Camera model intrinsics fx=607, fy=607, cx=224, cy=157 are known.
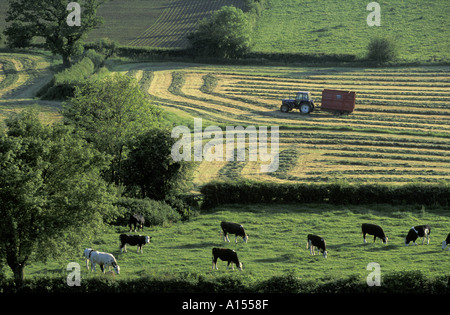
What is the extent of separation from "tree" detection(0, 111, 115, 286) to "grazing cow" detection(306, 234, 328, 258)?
34.5ft

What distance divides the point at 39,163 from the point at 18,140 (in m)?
1.31

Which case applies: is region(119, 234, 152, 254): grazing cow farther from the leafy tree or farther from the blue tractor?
the blue tractor

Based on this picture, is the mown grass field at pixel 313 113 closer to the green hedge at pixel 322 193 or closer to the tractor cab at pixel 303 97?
the tractor cab at pixel 303 97

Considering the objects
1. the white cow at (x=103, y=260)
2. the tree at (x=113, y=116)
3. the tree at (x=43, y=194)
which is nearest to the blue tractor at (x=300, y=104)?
the tree at (x=113, y=116)

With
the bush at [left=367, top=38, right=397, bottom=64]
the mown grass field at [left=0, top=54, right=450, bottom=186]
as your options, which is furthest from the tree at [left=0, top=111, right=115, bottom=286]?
the bush at [left=367, top=38, right=397, bottom=64]

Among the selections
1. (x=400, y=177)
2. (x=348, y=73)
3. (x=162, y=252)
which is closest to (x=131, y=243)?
(x=162, y=252)

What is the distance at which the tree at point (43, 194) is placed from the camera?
2556 cm

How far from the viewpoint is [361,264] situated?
29359 millimetres

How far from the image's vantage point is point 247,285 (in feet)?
80.7

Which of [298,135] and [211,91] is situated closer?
[298,135]

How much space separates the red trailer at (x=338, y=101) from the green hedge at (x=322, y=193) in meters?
27.4

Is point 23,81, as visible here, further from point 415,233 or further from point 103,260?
point 415,233

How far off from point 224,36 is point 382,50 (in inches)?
932
